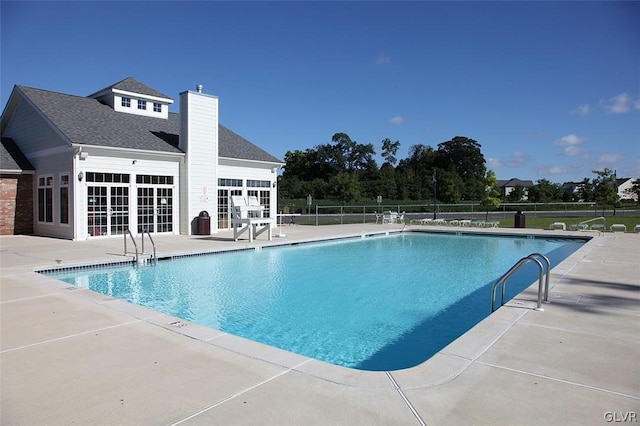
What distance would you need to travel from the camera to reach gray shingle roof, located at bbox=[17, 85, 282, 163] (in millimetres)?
14922

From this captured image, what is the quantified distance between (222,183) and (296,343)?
14396 millimetres

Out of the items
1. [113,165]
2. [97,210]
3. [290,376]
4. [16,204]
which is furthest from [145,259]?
[16,204]

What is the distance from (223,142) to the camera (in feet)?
67.2

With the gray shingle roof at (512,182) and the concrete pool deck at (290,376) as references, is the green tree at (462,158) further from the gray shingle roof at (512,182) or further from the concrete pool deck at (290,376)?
the concrete pool deck at (290,376)

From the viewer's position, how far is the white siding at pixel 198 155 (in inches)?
664

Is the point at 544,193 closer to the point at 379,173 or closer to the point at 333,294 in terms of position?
the point at 379,173

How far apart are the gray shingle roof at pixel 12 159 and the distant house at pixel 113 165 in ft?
0.11

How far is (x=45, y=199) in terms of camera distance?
52.7ft

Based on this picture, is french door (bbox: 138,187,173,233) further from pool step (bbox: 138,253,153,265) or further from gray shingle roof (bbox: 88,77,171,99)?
gray shingle roof (bbox: 88,77,171,99)

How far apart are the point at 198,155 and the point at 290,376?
15.1 meters

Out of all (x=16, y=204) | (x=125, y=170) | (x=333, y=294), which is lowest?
(x=333, y=294)

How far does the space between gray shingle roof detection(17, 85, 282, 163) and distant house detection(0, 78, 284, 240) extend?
0.04 metres

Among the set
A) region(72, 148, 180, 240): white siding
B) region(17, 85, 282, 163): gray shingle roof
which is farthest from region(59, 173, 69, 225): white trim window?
region(17, 85, 282, 163): gray shingle roof

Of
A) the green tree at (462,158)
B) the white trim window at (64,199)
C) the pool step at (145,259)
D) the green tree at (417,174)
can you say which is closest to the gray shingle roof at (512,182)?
the green tree at (462,158)
